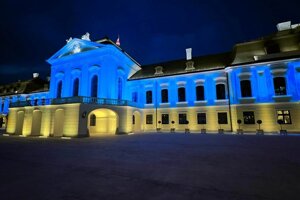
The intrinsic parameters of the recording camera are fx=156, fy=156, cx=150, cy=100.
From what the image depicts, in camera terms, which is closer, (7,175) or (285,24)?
(7,175)

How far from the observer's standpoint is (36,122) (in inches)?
828

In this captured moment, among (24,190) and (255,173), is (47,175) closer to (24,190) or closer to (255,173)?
(24,190)

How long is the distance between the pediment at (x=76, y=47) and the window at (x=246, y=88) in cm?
2151

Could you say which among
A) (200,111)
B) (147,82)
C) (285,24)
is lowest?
(200,111)

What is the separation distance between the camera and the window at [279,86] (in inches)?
790

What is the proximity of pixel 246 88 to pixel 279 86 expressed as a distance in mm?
3684

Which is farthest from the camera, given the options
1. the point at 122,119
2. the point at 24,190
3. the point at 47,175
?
the point at 122,119

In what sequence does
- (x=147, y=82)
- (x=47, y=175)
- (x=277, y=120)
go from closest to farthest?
(x=47, y=175), (x=277, y=120), (x=147, y=82)

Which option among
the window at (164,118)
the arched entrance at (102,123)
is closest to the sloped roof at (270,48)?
the window at (164,118)

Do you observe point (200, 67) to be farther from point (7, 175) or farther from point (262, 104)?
point (7, 175)

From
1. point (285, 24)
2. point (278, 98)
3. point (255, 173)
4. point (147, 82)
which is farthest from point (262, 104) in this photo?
point (255, 173)

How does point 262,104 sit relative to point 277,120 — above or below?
above

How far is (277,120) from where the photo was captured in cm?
1952

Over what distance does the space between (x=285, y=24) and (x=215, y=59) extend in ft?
34.7
